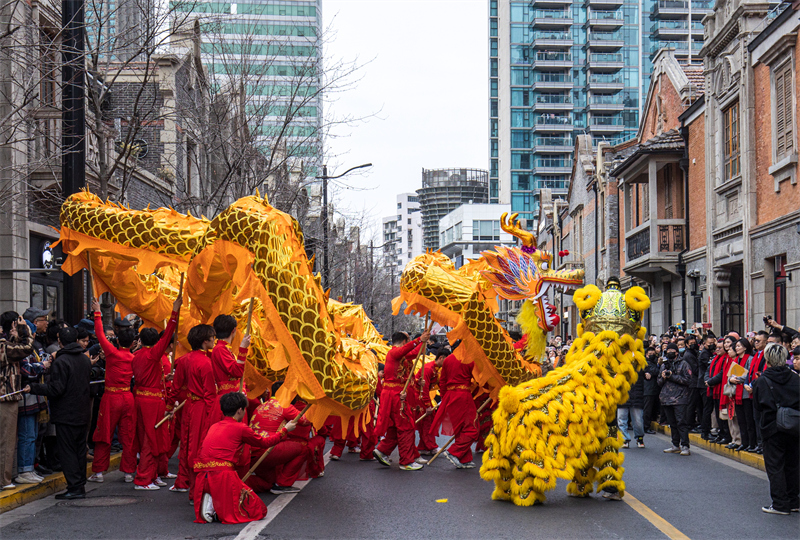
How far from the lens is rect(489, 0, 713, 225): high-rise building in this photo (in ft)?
293

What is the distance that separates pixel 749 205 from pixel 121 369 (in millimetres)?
14417

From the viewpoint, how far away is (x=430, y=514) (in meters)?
8.05

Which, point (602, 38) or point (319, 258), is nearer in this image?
point (319, 258)

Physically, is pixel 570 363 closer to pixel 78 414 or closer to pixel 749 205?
pixel 78 414

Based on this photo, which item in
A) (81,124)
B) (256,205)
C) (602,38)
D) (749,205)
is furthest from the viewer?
(602,38)

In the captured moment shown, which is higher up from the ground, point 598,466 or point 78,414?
point 78,414

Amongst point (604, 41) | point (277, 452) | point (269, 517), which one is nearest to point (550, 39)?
point (604, 41)

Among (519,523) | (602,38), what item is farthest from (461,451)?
(602,38)

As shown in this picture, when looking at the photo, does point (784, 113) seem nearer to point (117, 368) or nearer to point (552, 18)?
point (117, 368)

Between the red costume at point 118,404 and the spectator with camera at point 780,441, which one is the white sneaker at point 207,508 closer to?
the red costume at point 118,404

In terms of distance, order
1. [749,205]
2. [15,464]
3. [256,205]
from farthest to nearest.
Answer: [749,205]
[15,464]
[256,205]

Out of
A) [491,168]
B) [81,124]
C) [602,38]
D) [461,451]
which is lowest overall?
[461,451]

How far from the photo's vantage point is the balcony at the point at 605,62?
88.8 m

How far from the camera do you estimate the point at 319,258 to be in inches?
1318
